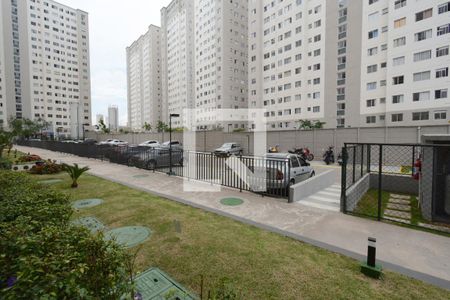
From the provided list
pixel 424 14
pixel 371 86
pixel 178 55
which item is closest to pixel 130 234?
pixel 371 86

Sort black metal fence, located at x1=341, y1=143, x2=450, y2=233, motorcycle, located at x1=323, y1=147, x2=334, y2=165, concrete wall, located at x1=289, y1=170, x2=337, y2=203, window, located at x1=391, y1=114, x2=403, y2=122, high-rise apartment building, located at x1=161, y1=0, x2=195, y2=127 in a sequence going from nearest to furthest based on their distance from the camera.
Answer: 1. black metal fence, located at x1=341, y1=143, x2=450, y2=233
2. concrete wall, located at x1=289, y1=170, x2=337, y2=203
3. motorcycle, located at x1=323, y1=147, x2=334, y2=165
4. window, located at x1=391, y1=114, x2=403, y2=122
5. high-rise apartment building, located at x1=161, y1=0, x2=195, y2=127

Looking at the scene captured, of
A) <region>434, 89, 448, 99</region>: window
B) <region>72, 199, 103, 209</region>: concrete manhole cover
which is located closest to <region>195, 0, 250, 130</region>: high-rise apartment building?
<region>434, 89, 448, 99</region>: window

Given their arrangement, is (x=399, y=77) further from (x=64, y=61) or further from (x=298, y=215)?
(x=64, y=61)

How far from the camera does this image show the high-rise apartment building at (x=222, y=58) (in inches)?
2356

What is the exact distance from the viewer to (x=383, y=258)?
3.61m

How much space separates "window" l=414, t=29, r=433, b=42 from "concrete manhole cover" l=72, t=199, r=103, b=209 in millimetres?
38166

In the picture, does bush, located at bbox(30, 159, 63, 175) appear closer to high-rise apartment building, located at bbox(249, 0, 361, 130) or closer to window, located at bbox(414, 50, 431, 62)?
high-rise apartment building, located at bbox(249, 0, 361, 130)

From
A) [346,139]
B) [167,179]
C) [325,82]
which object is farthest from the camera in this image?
[325,82]

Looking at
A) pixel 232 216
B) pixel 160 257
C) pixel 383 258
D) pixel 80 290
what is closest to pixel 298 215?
pixel 232 216

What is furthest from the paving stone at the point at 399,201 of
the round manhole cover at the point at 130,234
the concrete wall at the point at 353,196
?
the round manhole cover at the point at 130,234

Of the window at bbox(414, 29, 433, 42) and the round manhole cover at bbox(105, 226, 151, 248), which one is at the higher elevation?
the window at bbox(414, 29, 433, 42)

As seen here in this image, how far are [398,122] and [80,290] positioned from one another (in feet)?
125

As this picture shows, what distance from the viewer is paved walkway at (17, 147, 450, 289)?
3.44m

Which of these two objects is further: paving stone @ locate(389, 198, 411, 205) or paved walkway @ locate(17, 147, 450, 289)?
paving stone @ locate(389, 198, 411, 205)
